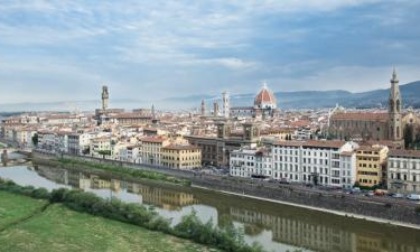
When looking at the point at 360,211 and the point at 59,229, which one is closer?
the point at 59,229

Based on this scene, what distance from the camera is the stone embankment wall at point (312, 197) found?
102 feet

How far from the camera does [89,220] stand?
3105 cm

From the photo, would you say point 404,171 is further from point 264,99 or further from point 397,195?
point 264,99

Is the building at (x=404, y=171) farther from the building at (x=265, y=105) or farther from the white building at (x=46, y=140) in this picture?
the building at (x=265, y=105)

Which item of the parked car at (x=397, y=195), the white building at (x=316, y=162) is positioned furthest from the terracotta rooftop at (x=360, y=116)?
the parked car at (x=397, y=195)

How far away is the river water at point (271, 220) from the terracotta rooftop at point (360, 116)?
79.4 feet

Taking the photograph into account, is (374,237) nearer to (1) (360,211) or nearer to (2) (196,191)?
(1) (360,211)

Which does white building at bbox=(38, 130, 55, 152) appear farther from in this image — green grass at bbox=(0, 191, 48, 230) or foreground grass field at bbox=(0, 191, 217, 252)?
foreground grass field at bbox=(0, 191, 217, 252)

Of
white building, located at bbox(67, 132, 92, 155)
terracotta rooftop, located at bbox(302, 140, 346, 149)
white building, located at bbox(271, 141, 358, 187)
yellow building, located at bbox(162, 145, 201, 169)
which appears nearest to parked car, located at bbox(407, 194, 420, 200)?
white building, located at bbox(271, 141, 358, 187)

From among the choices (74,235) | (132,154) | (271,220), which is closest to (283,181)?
(271,220)

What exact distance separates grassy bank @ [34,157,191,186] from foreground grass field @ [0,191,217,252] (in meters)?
14.7

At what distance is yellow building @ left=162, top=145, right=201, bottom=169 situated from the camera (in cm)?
5362

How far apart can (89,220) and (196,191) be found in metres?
14.0

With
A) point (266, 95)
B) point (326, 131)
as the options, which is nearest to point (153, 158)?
point (326, 131)
